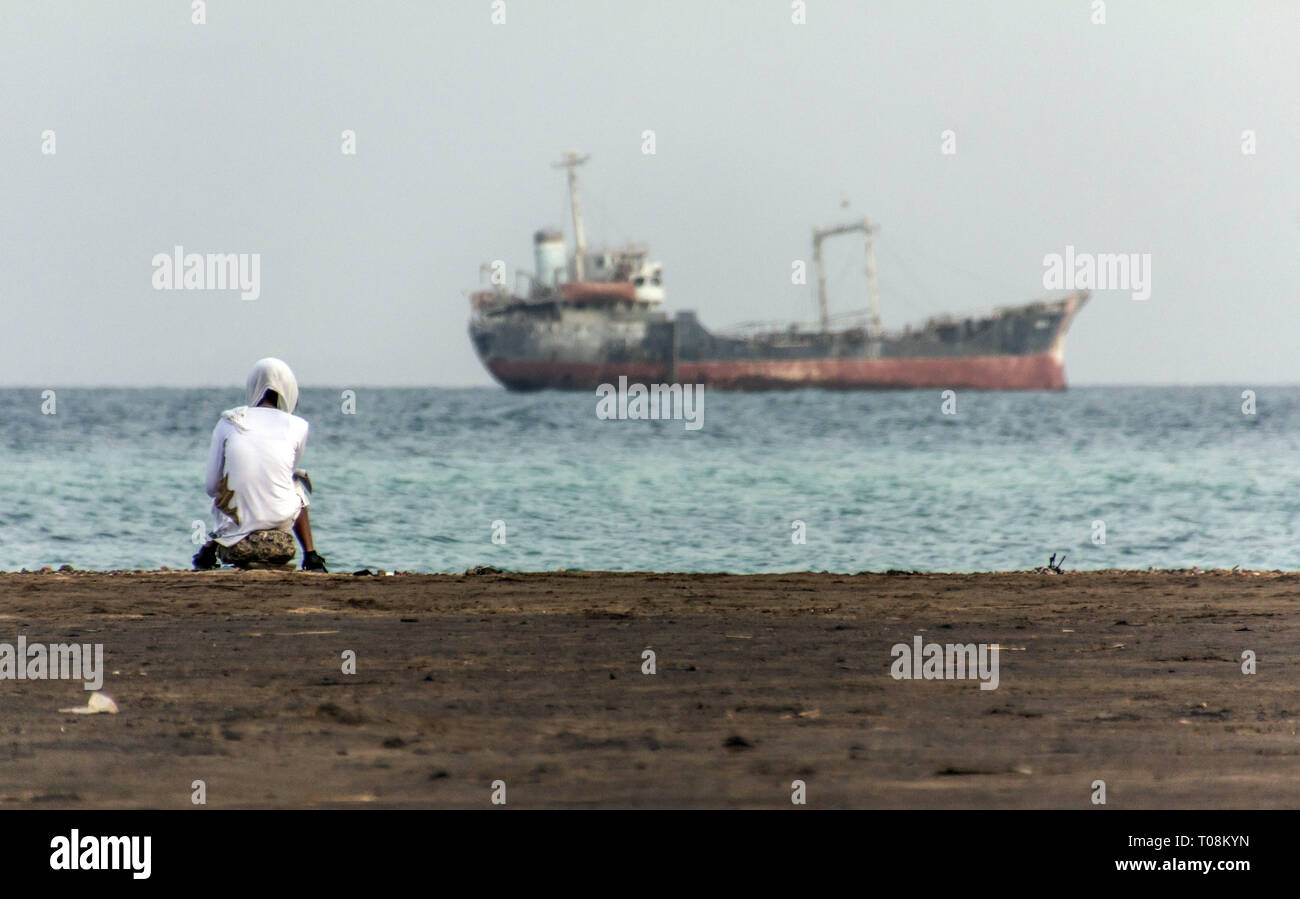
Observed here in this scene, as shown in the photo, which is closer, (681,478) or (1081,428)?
(681,478)

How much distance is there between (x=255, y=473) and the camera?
8273mm

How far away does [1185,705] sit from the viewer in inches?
197

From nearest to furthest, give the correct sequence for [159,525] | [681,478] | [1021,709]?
[1021,709] < [159,525] < [681,478]

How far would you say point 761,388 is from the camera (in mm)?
70562

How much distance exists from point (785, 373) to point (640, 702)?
6513 centimetres

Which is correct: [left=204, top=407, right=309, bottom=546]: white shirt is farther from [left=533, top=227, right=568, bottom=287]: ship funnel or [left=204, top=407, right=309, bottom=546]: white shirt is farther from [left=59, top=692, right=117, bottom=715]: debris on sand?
[left=533, top=227, right=568, bottom=287]: ship funnel

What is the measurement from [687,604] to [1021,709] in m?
3.17

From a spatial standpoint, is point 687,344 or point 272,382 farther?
point 687,344

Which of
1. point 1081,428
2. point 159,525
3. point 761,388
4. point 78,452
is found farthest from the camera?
point 761,388

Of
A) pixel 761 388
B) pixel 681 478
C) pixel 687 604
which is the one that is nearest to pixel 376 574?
pixel 687 604

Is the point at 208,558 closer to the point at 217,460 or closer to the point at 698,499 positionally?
the point at 217,460

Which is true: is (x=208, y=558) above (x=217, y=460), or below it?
below

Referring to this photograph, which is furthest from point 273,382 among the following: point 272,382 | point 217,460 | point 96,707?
point 96,707
